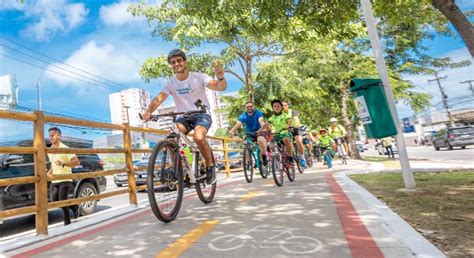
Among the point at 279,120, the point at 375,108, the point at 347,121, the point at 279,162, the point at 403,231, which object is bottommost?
the point at 403,231

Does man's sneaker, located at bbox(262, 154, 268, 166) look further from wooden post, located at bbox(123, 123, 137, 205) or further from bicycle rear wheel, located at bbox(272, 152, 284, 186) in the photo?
wooden post, located at bbox(123, 123, 137, 205)

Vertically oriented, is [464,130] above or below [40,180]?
above

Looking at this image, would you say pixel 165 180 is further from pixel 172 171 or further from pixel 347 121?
pixel 347 121

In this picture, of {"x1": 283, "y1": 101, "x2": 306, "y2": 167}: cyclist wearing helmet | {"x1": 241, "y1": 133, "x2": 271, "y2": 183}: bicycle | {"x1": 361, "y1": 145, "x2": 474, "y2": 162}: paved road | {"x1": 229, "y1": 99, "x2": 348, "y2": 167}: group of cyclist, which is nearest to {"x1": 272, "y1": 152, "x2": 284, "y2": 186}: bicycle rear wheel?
{"x1": 229, "y1": 99, "x2": 348, "y2": 167}: group of cyclist

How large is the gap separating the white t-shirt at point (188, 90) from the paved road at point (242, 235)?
4.77ft

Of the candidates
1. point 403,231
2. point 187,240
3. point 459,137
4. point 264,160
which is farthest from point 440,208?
point 459,137

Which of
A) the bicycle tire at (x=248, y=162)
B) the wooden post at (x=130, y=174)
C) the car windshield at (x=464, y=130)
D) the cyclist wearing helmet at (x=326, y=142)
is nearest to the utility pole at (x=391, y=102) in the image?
the bicycle tire at (x=248, y=162)

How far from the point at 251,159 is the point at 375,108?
371 centimetres

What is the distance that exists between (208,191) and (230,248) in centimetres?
260

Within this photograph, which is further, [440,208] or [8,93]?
[8,93]

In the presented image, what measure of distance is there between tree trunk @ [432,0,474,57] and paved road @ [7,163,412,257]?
9.67 ft

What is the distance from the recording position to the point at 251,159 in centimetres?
868

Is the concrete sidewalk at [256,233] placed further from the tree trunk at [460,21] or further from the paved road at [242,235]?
the tree trunk at [460,21]

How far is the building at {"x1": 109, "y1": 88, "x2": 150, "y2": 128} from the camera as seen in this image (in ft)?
209
